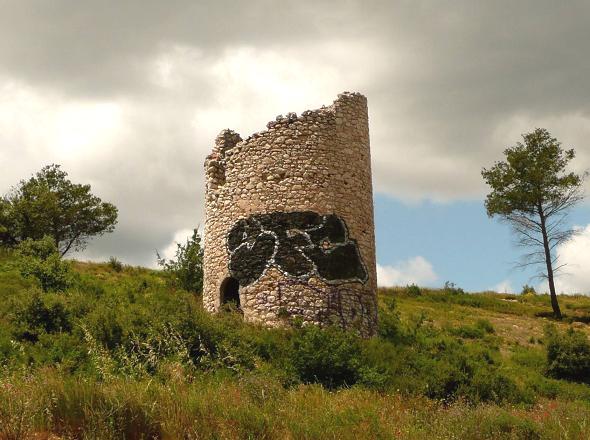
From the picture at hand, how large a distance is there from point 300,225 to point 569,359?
8.54 metres

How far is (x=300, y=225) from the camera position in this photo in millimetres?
15875

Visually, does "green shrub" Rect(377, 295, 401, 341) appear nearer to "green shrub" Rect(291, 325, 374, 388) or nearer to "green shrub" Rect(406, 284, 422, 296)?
"green shrub" Rect(291, 325, 374, 388)

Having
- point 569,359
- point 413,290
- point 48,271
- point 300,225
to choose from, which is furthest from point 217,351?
point 413,290

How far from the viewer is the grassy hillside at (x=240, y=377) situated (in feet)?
26.6

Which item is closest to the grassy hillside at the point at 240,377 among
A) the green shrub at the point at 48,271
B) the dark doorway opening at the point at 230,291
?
the green shrub at the point at 48,271

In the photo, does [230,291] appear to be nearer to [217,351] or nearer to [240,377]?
[217,351]

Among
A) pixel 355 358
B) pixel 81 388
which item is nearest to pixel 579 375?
pixel 355 358

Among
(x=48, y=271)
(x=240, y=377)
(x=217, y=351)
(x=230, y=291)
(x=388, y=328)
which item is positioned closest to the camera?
(x=240, y=377)

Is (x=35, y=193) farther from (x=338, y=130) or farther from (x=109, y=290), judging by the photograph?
(x=338, y=130)

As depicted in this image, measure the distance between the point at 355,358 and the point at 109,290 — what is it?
927cm

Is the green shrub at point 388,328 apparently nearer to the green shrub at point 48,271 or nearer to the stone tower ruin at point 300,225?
the stone tower ruin at point 300,225

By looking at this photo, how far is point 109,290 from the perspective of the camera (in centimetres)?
2000

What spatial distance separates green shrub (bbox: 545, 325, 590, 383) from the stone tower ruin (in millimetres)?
5733

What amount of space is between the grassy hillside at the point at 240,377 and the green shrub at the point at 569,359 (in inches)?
14.4
